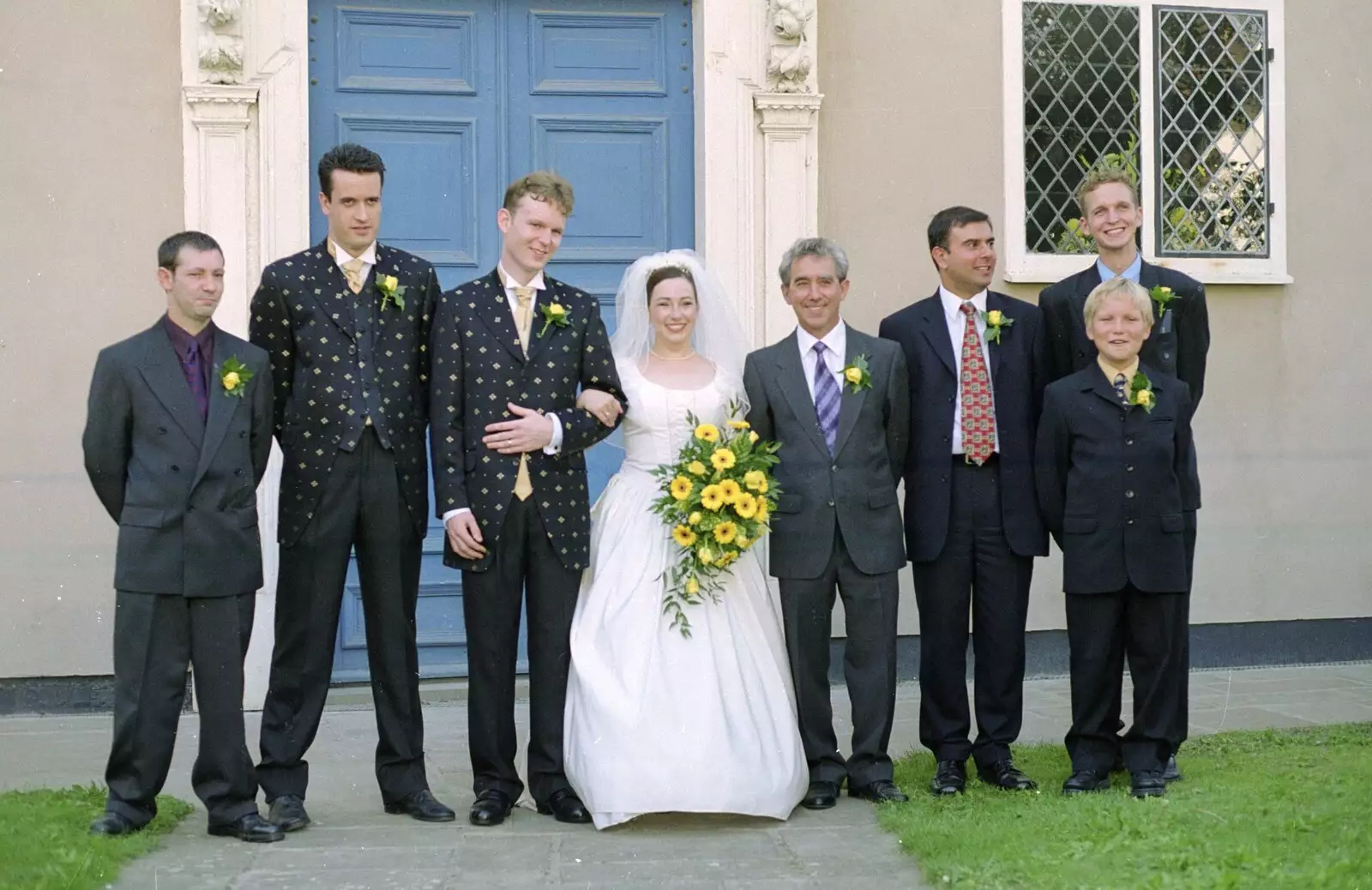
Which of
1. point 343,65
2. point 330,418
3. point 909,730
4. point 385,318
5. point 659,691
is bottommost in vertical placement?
point 909,730

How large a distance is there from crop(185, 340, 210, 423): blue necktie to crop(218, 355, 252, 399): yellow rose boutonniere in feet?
0.24

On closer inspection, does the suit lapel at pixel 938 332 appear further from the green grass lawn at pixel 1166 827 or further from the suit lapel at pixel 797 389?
the green grass lawn at pixel 1166 827

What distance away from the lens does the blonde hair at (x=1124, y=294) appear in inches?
215

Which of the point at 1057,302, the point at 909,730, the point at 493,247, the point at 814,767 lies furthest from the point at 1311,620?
the point at 493,247

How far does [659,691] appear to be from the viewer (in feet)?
17.2

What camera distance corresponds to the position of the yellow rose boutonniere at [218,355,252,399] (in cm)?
498

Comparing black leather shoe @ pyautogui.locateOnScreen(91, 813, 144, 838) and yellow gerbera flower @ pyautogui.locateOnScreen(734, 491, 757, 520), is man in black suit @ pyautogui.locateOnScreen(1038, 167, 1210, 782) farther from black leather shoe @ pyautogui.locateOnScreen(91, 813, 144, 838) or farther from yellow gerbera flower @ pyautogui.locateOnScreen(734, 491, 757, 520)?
black leather shoe @ pyautogui.locateOnScreen(91, 813, 144, 838)

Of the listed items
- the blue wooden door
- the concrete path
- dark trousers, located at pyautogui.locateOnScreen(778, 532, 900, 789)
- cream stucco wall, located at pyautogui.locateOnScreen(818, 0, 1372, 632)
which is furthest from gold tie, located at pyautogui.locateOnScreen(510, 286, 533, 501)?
cream stucco wall, located at pyautogui.locateOnScreen(818, 0, 1372, 632)

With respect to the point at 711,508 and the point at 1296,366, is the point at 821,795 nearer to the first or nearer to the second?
the point at 711,508

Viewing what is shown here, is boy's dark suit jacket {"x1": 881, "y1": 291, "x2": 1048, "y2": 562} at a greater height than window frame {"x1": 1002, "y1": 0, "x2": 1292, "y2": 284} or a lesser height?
lesser

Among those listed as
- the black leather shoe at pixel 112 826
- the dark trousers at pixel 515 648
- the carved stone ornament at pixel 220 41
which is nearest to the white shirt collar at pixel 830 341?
the dark trousers at pixel 515 648

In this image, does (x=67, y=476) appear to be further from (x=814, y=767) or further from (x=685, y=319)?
(x=814, y=767)

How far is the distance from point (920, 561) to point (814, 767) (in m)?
0.80

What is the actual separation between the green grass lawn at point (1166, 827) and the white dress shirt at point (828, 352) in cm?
146
